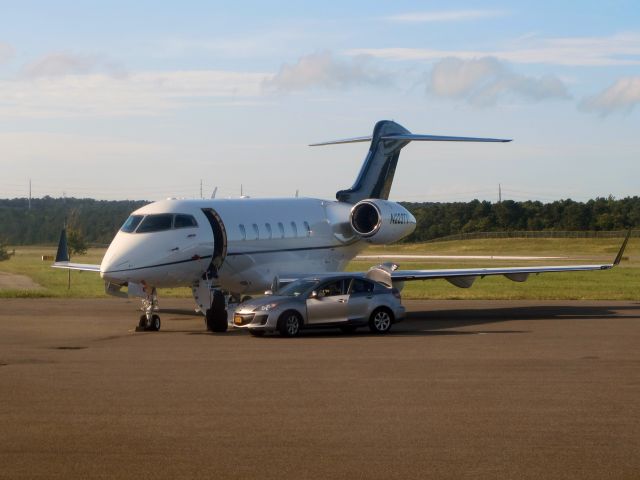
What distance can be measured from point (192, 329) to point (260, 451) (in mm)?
16328

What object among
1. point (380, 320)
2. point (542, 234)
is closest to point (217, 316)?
point (380, 320)

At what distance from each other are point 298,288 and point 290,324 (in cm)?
125

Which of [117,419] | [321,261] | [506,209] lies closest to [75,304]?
[321,261]

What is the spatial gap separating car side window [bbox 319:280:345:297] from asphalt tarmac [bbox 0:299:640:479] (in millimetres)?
912

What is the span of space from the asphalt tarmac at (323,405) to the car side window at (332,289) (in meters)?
0.91

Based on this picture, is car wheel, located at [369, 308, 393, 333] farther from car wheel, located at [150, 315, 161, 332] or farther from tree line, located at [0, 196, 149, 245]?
tree line, located at [0, 196, 149, 245]

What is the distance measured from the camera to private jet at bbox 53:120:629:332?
1017 inches

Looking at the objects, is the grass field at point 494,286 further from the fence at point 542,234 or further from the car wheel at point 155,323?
the fence at point 542,234

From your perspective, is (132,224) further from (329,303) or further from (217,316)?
(329,303)

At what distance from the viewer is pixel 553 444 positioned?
422 inches

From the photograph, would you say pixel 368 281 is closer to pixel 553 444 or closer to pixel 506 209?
pixel 553 444

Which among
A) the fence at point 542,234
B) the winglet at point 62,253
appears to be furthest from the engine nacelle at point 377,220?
the fence at point 542,234

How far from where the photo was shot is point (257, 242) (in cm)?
2936

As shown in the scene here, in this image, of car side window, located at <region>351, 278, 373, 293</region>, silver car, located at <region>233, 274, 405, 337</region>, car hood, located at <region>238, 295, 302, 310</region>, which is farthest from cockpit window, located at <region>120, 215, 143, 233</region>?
car side window, located at <region>351, 278, 373, 293</region>
